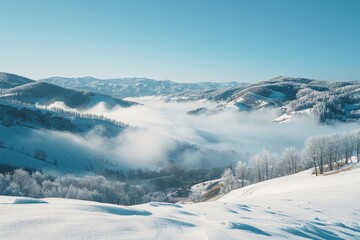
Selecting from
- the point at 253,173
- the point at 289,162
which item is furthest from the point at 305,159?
the point at 253,173

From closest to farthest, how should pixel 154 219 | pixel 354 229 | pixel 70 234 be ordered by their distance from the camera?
pixel 70 234 → pixel 154 219 → pixel 354 229

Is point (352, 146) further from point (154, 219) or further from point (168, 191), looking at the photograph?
point (154, 219)

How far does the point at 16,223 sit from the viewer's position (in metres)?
10.1

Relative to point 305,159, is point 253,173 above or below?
below

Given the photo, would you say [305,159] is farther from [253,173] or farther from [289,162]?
[253,173]

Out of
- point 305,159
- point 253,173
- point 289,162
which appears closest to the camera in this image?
point 305,159

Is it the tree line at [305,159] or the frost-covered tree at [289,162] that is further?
the frost-covered tree at [289,162]

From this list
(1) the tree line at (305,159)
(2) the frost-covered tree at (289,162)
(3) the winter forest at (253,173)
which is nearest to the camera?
(3) the winter forest at (253,173)

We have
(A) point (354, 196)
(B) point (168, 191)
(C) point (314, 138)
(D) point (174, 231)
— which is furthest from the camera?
(B) point (168, 191)

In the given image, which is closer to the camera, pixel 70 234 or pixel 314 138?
pixel 70 234

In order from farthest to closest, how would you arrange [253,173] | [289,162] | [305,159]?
1. [253,173]
2. [289,162]
3. [305,159]

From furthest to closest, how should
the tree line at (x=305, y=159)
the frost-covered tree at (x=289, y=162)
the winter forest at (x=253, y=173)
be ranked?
the frost-covered tree at (x=289, y=162) → the tree line at (x=305, y=159) → the winter forest at (x=253, y=173)

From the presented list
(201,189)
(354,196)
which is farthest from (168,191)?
(354,196)

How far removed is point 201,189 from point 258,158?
54.2 metres
